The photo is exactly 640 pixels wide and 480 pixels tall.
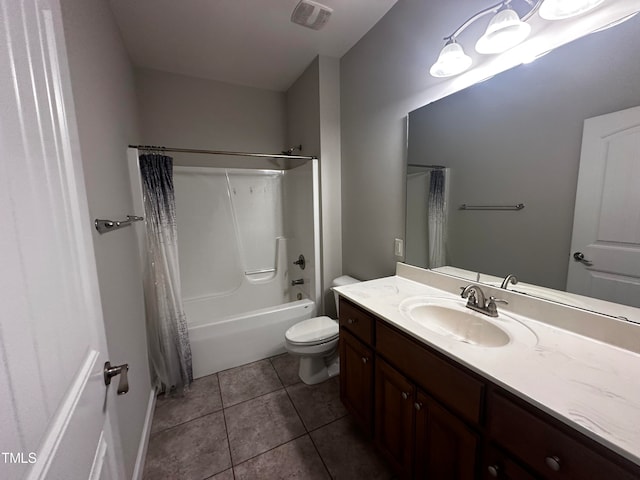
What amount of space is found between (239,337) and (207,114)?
7.23ft

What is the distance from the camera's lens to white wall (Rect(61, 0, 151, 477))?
3.23ft

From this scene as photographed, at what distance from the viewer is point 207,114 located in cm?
260

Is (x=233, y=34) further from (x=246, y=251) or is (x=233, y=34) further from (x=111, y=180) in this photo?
(x=246, y=251)

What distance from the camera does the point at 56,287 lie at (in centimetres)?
47

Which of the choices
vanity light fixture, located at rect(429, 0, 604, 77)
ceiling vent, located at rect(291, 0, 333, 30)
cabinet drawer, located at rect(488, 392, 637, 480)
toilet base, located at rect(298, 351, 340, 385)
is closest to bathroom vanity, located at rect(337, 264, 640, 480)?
cabinet drawer, located at rect(488, 392, 637, 480)

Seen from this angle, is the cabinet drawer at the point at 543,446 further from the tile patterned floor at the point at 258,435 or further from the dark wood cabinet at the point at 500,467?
the tile patterned floor at the point at 258,435

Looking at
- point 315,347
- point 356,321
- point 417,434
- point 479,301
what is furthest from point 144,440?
point 479,301

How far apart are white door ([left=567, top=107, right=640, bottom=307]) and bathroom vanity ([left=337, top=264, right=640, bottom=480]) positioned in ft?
0.43

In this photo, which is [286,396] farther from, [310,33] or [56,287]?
[310,33]

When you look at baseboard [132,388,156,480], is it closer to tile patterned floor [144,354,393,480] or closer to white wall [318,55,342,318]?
tile patterned floor [144,354,393,480]

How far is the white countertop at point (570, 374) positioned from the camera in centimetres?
57

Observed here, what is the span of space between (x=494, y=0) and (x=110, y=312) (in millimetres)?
2137

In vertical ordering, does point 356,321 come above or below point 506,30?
below

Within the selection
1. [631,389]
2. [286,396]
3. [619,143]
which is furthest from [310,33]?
[286,396]
